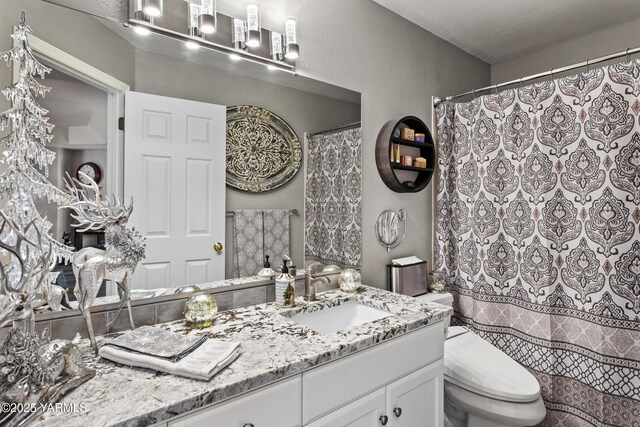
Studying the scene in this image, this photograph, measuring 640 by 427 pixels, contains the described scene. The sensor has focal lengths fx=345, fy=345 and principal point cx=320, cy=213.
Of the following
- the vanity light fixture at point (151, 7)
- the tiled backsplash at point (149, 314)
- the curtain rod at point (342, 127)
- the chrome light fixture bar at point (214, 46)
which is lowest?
the tiled backsplash at point (149, 314)

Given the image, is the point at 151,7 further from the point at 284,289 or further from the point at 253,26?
the point at 284,289

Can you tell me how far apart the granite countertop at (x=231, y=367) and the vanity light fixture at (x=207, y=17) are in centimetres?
114

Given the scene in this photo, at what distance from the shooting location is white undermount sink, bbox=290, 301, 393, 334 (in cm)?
151

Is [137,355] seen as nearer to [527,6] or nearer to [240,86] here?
[240,86]

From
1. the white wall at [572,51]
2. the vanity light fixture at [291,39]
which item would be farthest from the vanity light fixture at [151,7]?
the white wall at [572,51]

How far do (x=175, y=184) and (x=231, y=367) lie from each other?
0.73 metres

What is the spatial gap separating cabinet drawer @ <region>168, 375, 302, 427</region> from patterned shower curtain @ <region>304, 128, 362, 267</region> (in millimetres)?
801

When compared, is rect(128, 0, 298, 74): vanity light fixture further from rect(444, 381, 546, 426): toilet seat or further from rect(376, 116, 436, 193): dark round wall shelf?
rect(444, 381, 546, 426): toilet seat

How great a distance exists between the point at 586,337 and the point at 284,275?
157 cm

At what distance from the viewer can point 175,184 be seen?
1.32m

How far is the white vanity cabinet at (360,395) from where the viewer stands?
35.7 inches

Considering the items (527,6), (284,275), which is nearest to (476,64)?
(527,6)

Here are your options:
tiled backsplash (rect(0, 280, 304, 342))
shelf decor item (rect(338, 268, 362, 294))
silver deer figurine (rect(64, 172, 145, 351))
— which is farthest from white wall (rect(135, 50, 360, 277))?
silver deer figurine (rect(64, 172, 145, 351))

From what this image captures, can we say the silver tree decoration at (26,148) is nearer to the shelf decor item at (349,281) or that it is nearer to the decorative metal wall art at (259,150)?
the decorative metal wall art at (259,150)
